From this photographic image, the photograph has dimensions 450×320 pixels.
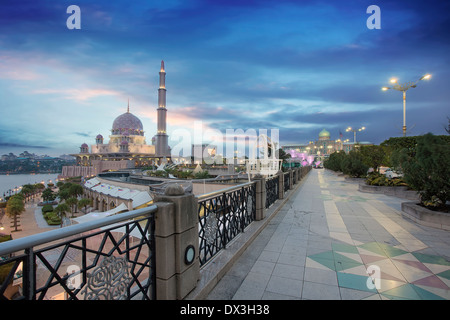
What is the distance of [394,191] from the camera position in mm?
12250

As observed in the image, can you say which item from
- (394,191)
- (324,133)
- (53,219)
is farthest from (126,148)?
(394,191)

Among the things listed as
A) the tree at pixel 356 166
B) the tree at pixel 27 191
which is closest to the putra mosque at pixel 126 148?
the tree at pixel 27 191

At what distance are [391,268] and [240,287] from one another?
9.42 ft

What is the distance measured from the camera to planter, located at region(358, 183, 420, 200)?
11.3 metres

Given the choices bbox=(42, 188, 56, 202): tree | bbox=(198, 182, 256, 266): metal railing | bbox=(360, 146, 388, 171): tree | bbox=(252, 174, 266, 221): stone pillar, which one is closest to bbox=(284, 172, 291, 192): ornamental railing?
bbox=(252, 174, 266, 221): stone pillar

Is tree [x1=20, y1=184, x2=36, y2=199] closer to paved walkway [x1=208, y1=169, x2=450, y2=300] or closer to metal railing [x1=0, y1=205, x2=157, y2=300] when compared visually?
paved walkway [x1=208, y1=169, x2=450, y2=300]

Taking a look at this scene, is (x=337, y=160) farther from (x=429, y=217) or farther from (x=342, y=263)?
(x=342, y=263)

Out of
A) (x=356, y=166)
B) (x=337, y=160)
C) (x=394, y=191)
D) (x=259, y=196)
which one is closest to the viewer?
(x=259, y=196)

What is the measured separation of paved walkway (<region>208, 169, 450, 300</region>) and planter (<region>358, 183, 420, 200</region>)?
19.0ft

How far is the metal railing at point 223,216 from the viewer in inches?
153

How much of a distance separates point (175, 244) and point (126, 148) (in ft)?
363

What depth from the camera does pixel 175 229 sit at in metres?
2.78

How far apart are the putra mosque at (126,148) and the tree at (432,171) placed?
92895 millimetres
